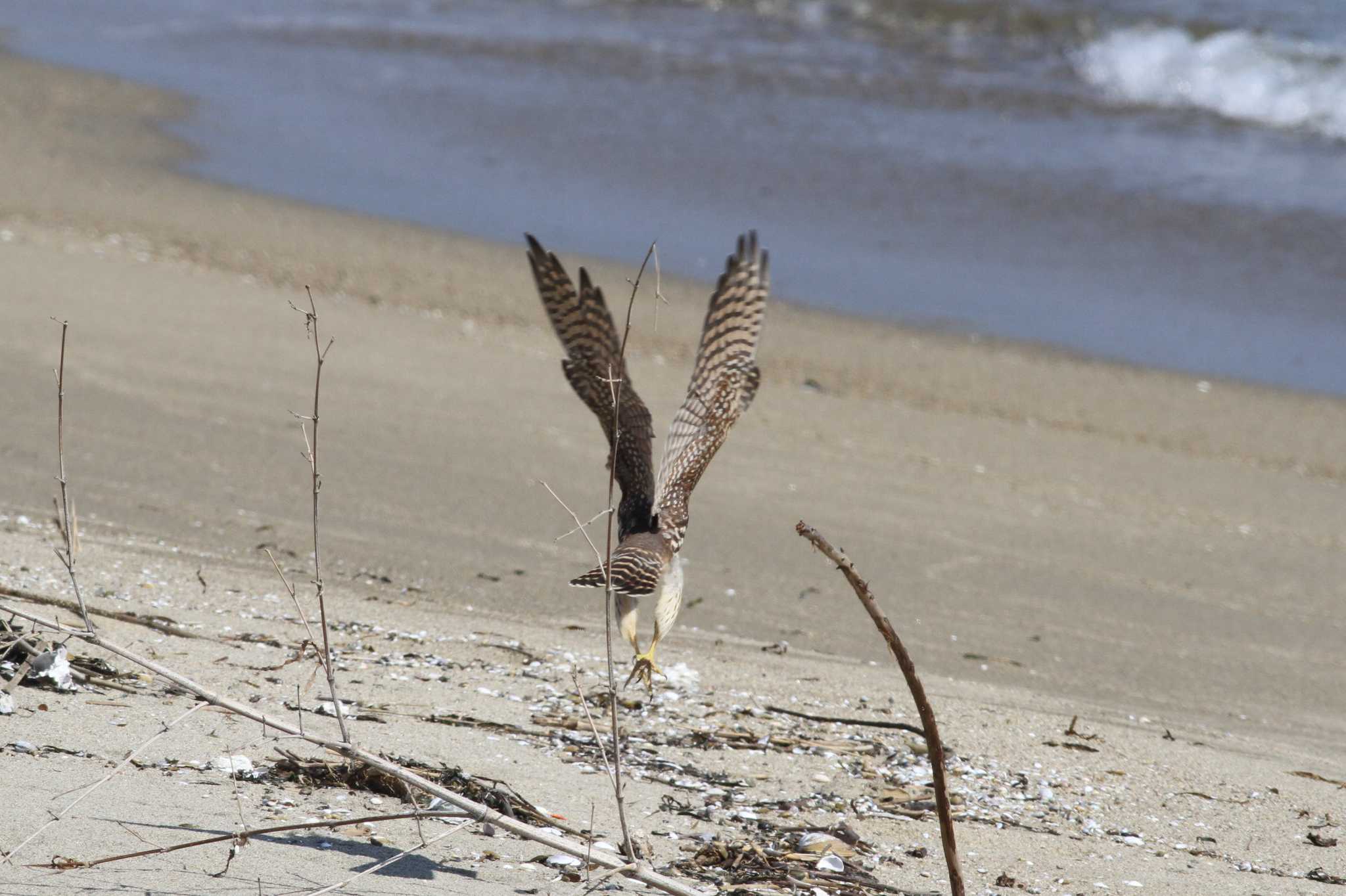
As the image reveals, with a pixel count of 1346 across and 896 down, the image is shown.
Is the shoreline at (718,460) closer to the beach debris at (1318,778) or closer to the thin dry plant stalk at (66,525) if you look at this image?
the beach debris at (1318,778)

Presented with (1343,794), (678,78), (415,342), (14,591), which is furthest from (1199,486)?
(678,78)

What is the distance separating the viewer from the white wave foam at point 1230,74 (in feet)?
54.7

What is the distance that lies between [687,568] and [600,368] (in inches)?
56.8

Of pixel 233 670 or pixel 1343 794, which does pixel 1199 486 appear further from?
pixel 233 670

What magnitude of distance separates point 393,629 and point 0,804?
179 cm

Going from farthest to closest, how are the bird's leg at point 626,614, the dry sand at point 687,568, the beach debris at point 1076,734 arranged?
the beach debris at point 1076,734 < the bird's leg at point 626,614 < the dry sand at point 687,568

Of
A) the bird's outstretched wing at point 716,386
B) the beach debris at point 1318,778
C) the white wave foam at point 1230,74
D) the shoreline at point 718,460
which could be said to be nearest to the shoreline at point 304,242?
the shoreline at point 718,460

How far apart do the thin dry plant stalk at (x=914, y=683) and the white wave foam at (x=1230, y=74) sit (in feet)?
50.5

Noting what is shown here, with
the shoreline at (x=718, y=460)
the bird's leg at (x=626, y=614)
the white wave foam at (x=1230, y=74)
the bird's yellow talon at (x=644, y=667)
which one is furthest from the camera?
the white wave foam at (x=1230, y=74)

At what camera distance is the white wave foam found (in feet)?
54.7

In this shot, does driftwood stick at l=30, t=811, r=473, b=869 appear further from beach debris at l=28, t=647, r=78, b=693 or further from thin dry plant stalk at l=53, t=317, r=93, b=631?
beach debris at l=28, t=647, r=78, b=693

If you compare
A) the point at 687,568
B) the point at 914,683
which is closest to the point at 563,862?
the point at 914,683

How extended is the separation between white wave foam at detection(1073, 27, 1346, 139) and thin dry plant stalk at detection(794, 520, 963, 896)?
50.5 feet

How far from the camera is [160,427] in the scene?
21.4 feet
